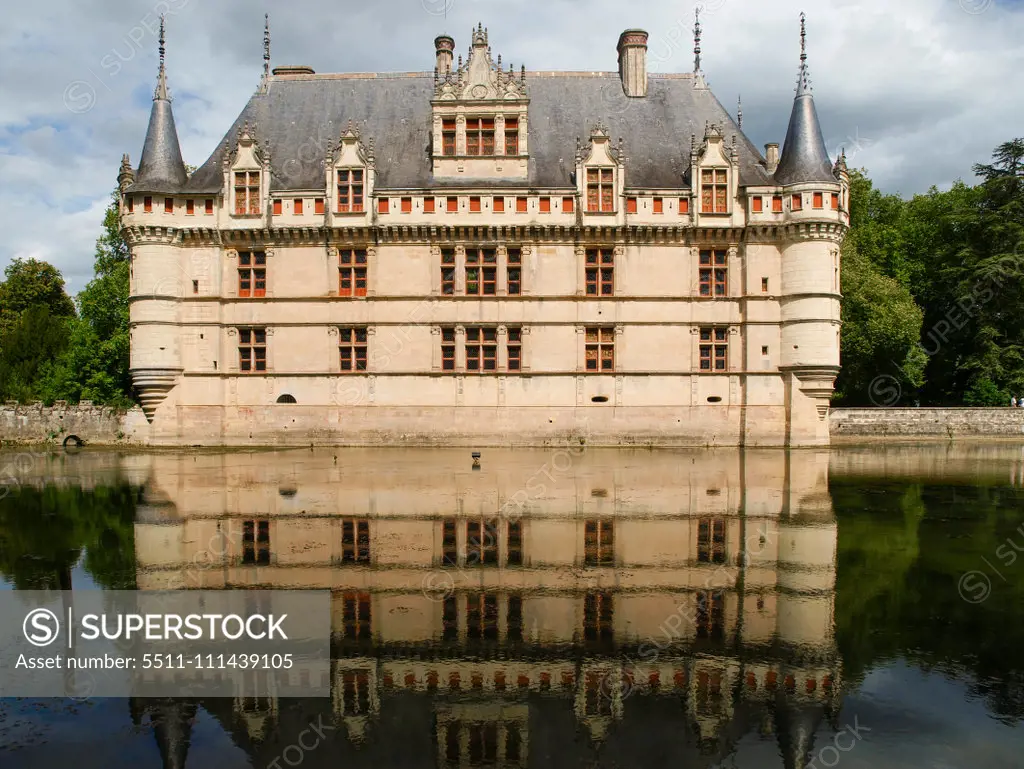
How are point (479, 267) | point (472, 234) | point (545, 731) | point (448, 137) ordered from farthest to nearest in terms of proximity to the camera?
point (448, 137)
point (479, 267)
point (472, 234)
point (545, 731)

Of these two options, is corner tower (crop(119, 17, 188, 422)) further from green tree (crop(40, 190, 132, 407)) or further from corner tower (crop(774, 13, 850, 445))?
corner tower (crop(774, 13, 850, 445))

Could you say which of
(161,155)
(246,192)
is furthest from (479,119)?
(161,155)

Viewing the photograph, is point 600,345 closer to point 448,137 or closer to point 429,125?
point 448,137

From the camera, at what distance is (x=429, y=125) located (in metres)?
34.1

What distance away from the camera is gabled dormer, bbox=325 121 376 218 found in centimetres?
3169

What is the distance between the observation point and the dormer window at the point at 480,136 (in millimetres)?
32219

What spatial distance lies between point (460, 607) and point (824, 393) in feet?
85.1

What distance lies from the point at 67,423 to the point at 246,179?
39.8 feet

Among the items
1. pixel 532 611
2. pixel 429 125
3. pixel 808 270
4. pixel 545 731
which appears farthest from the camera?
pixel 429 125

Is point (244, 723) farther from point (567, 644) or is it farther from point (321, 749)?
point (567, 644)

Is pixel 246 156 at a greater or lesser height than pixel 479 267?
greater

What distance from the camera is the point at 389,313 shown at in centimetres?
3198

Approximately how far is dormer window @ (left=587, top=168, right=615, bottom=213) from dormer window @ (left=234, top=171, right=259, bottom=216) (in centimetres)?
1312

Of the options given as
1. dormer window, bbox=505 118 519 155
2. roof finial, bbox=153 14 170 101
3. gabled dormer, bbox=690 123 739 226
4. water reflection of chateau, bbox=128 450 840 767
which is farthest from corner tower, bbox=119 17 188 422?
gabled dormer, bbox=690 123 739 226
